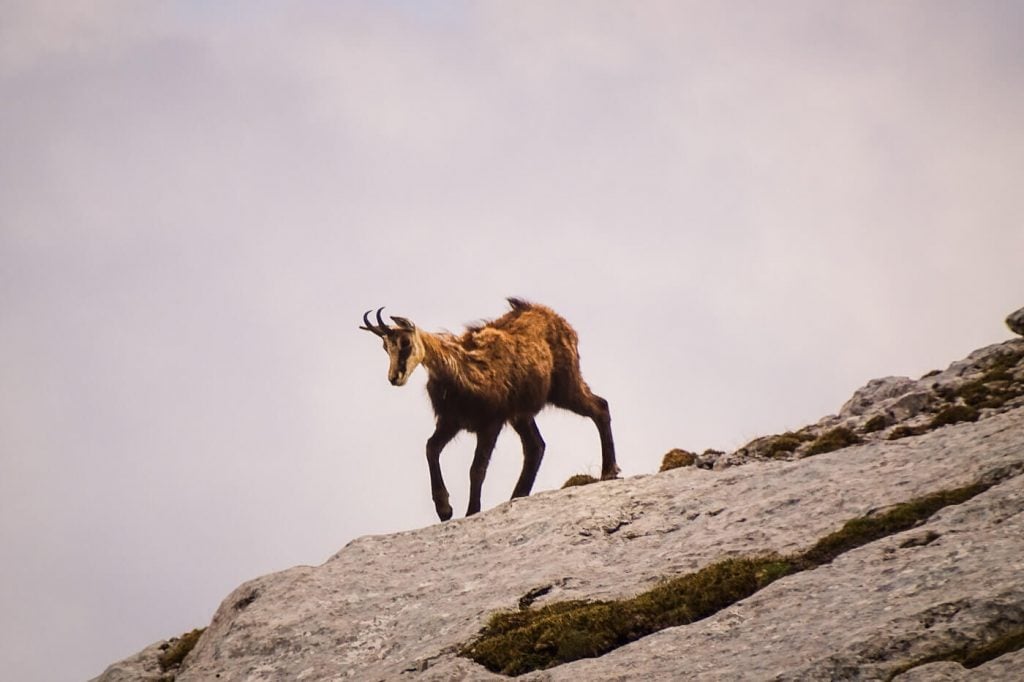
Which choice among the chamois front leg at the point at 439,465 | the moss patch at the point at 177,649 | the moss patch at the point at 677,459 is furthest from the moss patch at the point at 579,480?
A: the moss patch at the point at 177,649

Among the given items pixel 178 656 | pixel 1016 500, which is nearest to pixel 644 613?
pixel 1016 500

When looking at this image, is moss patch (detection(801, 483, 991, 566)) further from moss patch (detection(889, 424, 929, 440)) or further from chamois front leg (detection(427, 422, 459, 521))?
chamois front leg (detection(427, 422, 459, 521))

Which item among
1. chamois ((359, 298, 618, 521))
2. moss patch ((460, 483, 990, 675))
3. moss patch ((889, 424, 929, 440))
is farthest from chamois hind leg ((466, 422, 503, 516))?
moss patch ((460, 483, 990, 675))

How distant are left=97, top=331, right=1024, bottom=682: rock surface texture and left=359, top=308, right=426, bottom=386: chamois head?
3.35m

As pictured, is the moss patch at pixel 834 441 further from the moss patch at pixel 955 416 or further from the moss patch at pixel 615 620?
the moss patch at pixel 615 620

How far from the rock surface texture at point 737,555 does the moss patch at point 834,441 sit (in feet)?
0.13

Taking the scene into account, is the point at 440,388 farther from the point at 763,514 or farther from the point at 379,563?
the point at 763,514

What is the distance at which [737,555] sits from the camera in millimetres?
12469

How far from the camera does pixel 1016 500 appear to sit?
36.7ft

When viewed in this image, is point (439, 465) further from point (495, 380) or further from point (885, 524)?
point (885, 524)

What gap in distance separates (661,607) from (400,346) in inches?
323

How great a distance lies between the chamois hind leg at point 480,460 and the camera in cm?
1875

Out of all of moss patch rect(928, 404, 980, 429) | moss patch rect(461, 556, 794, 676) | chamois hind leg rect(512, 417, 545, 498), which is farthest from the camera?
chamois hind leg rect(512, 417, 545, 498)

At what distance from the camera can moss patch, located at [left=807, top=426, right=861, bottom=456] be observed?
1591 centimetres
